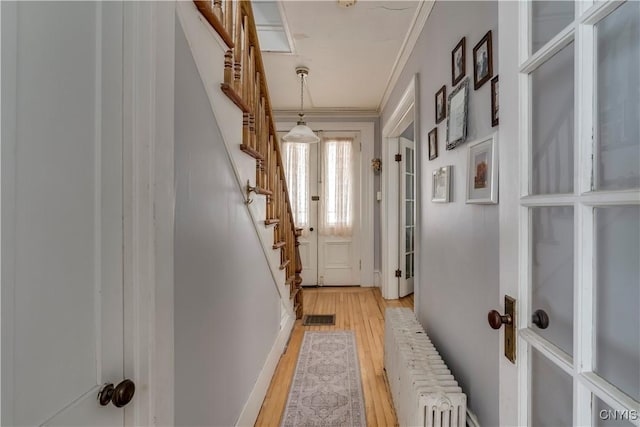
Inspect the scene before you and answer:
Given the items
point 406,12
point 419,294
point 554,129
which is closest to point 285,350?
point 419,294

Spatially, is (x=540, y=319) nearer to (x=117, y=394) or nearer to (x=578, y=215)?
(x=578, y=215)

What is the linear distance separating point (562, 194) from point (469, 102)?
94cm

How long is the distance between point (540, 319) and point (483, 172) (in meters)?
0.69

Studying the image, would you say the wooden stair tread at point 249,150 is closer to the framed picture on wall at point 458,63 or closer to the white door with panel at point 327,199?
the framed picture on wall at point 458,63

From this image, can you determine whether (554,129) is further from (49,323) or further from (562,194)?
(49,323)

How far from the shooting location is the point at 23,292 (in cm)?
49

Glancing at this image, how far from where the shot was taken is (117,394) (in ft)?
2.10

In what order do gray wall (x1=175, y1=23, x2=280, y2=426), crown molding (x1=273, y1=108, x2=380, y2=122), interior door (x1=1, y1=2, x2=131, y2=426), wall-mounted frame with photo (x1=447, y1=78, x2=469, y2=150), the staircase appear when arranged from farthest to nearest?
crown molding (x1=273, y1=108, x2=380, y2=122) < wall-mounted frame with photo (x1=447, y1=78, x2=469, y2=150) < the staircase < gray wall (x1=175, y1=23, x2=280, y2=426) < interior door (x1=1, y1=2, x2=131, y2=426)

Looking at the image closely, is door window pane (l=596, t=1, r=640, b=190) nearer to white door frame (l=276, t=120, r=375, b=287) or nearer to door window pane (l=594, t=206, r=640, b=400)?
door window pane (l=594, t=206, r=640, b=400)

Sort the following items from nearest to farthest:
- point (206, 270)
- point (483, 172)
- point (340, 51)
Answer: point (206, 270), point (483, 172), point (340, 51)

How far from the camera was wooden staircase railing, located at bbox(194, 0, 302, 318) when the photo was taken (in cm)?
127

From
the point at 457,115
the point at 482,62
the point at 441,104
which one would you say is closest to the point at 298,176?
the point at 441,104

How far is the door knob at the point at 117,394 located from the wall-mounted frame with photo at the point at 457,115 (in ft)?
5.09

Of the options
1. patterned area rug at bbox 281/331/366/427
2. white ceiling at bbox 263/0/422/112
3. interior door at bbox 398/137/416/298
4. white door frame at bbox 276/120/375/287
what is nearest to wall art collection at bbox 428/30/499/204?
white ceiling at bbox 263/0/422/112
